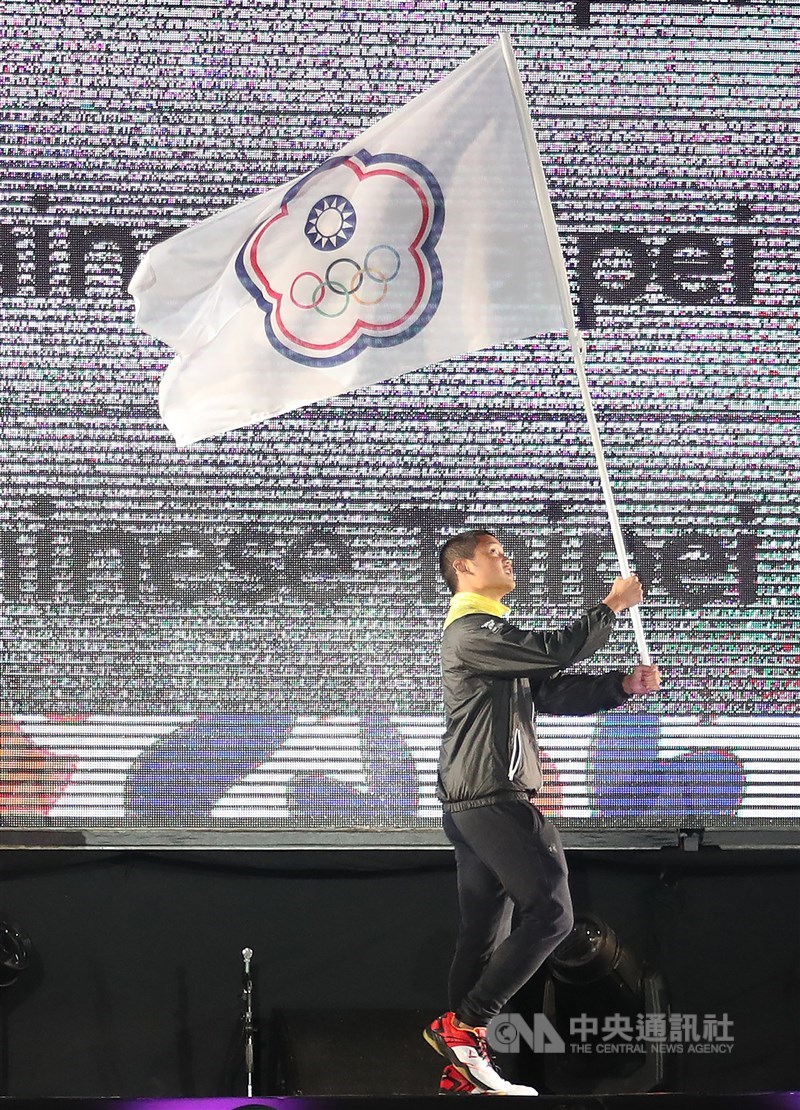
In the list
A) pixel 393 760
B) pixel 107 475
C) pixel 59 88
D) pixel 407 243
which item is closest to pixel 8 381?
pixel 107 475

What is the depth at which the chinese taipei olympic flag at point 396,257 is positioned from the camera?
3719 mm

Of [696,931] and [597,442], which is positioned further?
[696,931]

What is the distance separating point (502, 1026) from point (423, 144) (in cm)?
292

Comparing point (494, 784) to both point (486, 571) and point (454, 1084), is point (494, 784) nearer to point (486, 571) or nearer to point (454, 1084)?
point (486, 571)

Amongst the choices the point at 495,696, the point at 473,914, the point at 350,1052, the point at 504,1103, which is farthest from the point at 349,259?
the point at 350,1052

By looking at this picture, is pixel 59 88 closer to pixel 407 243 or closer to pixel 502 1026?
pixel 407 243

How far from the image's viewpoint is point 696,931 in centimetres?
438

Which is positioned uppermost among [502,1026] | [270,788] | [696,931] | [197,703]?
[197,703]

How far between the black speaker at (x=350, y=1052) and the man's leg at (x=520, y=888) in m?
0.60

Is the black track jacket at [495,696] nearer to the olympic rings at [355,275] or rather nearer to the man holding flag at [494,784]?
the man holding flag at [494,784]

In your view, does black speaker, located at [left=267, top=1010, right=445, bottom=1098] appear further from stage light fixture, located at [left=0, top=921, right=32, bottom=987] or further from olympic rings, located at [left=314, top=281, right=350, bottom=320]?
olympic rings, located at [left=314, top=281, right=350, bottom=320]

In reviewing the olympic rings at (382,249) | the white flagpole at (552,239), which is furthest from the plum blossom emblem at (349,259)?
the white flagpole at (552,239)

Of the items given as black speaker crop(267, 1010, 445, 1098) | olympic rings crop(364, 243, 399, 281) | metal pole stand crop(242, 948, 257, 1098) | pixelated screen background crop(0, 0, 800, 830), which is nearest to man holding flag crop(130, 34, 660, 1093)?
olympic rings crop(364, 243, 399, 281)

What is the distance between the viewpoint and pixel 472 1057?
3.83 metres
